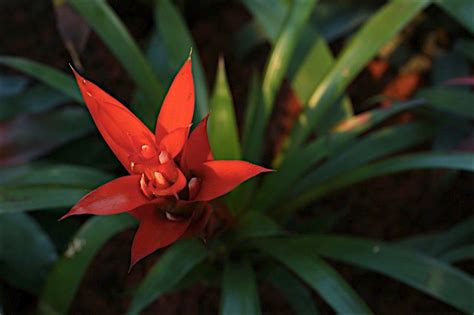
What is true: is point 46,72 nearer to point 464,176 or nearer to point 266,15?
point 266,15

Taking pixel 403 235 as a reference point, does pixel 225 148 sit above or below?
above

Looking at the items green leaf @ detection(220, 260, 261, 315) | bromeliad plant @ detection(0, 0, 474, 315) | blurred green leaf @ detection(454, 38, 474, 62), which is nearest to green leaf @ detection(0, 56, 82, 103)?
bromeliad plant @ detection(0, 0, 474, 315)

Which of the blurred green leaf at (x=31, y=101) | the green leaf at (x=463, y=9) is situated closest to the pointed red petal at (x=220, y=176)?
the green leaf at (x=463, y=9)

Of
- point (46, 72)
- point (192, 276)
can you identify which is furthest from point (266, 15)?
point (192, 276)

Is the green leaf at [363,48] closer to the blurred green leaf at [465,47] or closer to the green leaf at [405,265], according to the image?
the green leaf at [405,265]

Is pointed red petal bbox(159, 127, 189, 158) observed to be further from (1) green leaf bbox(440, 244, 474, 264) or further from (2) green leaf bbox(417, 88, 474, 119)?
(2) green leaf bbox(417, 88, 474, 119)
